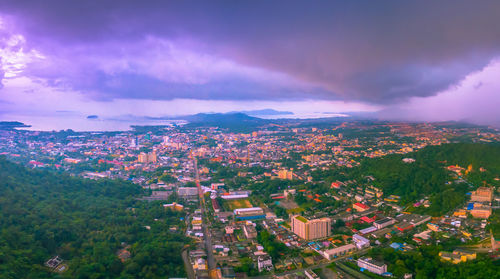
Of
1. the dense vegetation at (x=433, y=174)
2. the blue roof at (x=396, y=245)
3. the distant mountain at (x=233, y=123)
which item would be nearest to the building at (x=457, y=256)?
the blue roof at (x=396, y=245)

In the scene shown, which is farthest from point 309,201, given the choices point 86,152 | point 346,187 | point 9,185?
point 86,152

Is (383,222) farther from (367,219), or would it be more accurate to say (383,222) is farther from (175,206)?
(175,206)

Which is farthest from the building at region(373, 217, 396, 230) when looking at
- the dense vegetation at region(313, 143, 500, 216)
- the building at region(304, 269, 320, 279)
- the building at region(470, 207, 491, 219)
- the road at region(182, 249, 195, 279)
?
the road at region(182, 249, 195, 279)

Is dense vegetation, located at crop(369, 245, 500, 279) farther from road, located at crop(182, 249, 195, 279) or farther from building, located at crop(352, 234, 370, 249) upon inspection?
road, located at crop(182, 249, 195, 279)

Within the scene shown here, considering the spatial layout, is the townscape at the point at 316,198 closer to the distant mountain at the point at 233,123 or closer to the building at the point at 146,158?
the building at the point at 146,158

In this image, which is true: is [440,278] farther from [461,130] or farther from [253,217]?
[461,130]

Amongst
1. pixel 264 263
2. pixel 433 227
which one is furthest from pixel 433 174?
pixel 264 263
